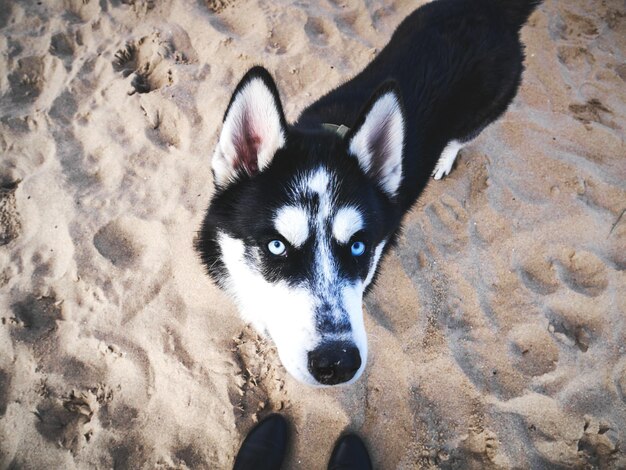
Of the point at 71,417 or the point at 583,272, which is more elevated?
the point at 583,272

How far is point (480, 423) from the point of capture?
7.55ft

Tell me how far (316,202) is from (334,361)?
27.4 inches

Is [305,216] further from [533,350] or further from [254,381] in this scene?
[533,350]

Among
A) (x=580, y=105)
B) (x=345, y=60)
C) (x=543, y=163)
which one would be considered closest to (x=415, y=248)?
(x=543, y=163)

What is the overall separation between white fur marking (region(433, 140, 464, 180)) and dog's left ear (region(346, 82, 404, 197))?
119cm

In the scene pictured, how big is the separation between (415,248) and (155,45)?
2.93m

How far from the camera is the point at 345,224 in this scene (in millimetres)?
1694

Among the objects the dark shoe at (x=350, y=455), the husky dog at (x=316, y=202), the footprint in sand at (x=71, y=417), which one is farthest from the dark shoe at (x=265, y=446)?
the footprint in sand at (x=71, y=417)

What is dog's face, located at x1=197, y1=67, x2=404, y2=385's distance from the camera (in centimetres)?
156

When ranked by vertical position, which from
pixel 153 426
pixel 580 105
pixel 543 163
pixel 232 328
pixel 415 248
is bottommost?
pixel 153 426

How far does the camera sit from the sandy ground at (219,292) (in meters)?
2.25

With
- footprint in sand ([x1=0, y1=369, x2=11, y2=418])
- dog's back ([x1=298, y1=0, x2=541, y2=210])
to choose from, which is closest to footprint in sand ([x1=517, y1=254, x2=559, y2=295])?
dog's back ([x1=298, y1=0, x2=541, y2=210])

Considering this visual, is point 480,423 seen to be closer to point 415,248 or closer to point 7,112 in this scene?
point 415,248

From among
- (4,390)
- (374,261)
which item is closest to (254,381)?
(374,261)
